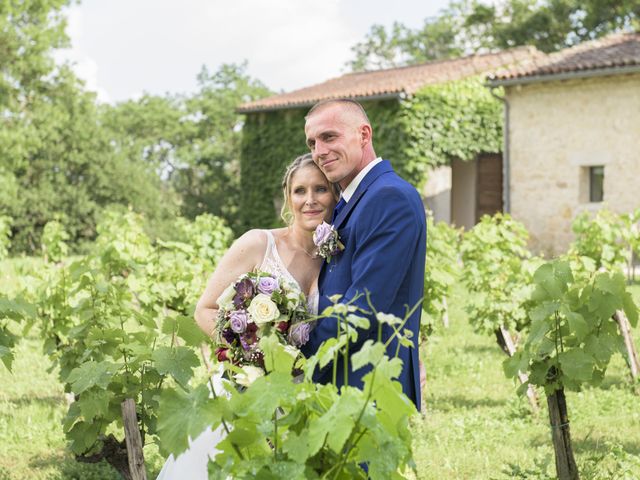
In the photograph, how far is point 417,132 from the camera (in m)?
18.1

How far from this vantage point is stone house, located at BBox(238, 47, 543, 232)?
18.2 m

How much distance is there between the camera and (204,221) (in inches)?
443

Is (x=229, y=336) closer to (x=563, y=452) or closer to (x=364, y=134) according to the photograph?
(x=364, y=134)

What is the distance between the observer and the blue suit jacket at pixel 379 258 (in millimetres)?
2490

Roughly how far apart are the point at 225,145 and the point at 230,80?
5139 mm

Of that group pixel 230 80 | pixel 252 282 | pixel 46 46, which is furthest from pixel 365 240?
pixel 230 80

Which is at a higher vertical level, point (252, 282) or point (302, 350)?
point (252, 282)

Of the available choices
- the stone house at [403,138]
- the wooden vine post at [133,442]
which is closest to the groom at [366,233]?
the wooden vine post at [133,442]

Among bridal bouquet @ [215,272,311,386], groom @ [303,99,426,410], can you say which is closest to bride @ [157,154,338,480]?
groom @ [303,99,426,410]

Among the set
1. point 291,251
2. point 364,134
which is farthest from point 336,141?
point 291,251

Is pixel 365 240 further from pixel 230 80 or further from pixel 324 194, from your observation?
pixel 230 80

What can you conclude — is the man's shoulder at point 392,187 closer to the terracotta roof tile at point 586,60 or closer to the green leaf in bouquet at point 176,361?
the green leaf in bouquet at point 176,361

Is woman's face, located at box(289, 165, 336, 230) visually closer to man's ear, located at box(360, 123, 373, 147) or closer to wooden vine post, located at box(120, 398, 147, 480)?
man's ear, located at box(360, 123, 373, 147)

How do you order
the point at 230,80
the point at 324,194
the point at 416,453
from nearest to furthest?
the point at 324,194, the point at 416,453, the point at 230,80
